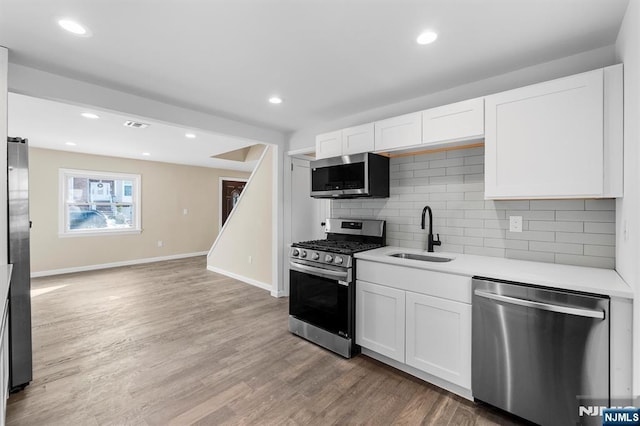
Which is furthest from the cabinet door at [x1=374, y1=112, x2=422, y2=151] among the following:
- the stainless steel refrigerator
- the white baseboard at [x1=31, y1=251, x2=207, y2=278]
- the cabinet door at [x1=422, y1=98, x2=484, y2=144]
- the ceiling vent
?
the white baseboard at [x1=31, y1=251, x2=207, y2=278]

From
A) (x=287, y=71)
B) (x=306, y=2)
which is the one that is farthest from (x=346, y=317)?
(x=306, y=2)

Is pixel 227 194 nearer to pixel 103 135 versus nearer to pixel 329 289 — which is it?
pixel 103 135

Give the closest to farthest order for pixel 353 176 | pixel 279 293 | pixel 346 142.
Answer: pixel 353 176 < pixel 346 142 < pixel 279 293

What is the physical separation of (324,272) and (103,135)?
166 inches

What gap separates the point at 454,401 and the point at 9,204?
3383 mm

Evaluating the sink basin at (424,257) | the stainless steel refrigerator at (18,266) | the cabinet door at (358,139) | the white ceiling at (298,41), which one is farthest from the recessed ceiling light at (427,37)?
the stainless steel refrigerator at (18,266)

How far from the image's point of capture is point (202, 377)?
7.34 feet

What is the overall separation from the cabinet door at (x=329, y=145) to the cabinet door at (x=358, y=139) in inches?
2.5

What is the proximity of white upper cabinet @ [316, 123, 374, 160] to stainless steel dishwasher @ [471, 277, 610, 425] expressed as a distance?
155cm

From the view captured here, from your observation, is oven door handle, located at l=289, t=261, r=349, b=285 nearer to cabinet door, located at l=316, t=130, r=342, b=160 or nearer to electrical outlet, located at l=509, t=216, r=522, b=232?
cabinet door, located at l=316, t=130, r=342, b=160

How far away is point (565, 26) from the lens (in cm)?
171

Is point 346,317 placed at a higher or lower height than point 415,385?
higher

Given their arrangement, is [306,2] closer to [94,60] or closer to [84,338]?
[94,60]

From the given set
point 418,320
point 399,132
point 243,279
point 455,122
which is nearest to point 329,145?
point 399,132
